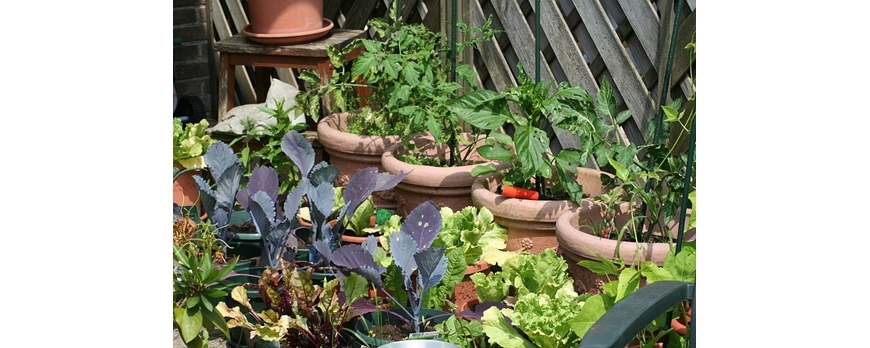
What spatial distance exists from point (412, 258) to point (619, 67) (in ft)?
4.17

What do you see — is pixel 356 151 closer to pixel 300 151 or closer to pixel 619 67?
pixel 300 151

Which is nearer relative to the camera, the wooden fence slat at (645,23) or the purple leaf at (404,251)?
the purple leaf at (404,251)

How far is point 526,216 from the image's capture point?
94.3 inches

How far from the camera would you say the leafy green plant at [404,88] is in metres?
2.73

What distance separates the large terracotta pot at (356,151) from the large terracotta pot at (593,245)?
72cm

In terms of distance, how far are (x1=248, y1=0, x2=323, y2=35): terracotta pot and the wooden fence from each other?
0.34 meters

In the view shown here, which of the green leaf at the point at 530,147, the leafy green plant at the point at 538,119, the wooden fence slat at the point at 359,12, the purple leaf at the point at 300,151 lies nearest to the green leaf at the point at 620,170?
the leafy green plant at the point at 538,119

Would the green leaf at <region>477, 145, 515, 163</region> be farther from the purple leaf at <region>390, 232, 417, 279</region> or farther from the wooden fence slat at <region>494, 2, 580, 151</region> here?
the wooden fence slat at <region>494, 2, 580, 151</region>

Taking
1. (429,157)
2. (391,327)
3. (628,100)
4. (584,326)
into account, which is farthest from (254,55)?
(584,326)

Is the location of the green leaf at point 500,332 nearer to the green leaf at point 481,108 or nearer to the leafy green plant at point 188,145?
the green leaf at point 481,108

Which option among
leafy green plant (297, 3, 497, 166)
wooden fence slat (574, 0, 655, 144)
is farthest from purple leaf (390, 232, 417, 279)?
wooden fence slat (574, 0, 655, 144)

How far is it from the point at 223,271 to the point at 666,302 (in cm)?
93

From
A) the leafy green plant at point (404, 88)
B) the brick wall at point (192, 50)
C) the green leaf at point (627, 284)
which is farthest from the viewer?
the brick wall at point (192, 50)

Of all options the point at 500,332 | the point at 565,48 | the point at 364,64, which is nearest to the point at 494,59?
the point at 565,48
